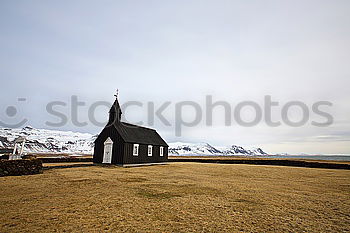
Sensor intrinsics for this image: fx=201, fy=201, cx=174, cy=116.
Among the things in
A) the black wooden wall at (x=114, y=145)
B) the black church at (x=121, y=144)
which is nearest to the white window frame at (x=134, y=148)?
the black church at (x=121, y=144)

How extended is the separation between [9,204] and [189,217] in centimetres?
829

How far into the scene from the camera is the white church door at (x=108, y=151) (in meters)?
30.9

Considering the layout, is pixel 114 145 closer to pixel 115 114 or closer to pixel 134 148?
pixel 134 148

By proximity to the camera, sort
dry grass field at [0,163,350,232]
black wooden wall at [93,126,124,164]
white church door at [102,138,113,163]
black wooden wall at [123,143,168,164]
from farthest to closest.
Result: 1. white church door at [102,138,113,163]
2. black wooden wall at [123,143,168,164]
3. black wooden wall at [93,126,124,164]
4. dry grass field at [0,163,350,232]

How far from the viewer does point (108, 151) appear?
102 feet

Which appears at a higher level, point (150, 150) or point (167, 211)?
point (150, 150)

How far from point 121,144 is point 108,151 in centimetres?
273

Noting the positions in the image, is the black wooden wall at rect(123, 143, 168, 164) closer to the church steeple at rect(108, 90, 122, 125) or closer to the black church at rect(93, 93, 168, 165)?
the black church at rect(93, 93, 168, 165)

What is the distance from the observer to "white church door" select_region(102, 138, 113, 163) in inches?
1216

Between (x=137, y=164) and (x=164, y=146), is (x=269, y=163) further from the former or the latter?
(x=137, y=164)

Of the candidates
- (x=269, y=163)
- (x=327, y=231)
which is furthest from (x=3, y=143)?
(x=327, y=231)

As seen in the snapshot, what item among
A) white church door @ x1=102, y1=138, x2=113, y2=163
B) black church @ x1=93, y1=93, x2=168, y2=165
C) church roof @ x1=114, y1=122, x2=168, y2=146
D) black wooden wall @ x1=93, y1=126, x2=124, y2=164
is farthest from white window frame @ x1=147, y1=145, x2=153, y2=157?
white church door @ x1=102, y1=138, x2=113, y2=163

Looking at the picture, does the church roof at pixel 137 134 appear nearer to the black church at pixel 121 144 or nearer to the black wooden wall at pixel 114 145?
the black church at pixel 121 144

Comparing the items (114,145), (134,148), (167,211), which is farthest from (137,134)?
(167,211)
